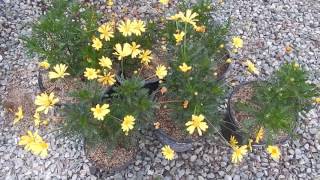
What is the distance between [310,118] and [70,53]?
1.97 metres

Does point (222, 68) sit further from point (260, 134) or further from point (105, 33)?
point (105, 33)

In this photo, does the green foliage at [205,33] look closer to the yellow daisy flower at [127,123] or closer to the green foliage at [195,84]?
the green foliage at [195,84]

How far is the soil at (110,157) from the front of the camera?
113 inches

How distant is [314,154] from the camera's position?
10.0 ft

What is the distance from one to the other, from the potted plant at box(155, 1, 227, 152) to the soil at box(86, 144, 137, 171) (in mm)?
294

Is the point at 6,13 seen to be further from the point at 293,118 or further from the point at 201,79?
the point at 293,118

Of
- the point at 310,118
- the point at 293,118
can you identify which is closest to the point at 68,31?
the point at 293,118

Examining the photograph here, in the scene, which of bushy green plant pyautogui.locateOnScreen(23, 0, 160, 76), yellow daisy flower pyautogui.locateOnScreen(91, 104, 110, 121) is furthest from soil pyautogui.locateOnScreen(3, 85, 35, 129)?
yellow daisy flower pyautogui.locateOnScreen(91, 104, 110, 121)

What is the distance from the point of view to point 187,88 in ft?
7.80

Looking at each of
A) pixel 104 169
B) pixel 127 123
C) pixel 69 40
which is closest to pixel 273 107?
pixel 127 123

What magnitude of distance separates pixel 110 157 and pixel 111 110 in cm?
62

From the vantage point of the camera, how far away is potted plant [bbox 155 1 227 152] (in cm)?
238

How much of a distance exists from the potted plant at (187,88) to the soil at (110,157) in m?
0.29

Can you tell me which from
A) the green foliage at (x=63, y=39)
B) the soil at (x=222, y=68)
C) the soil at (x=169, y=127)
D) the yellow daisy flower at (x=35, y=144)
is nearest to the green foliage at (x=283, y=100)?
the soil at (x=169, y=127)
